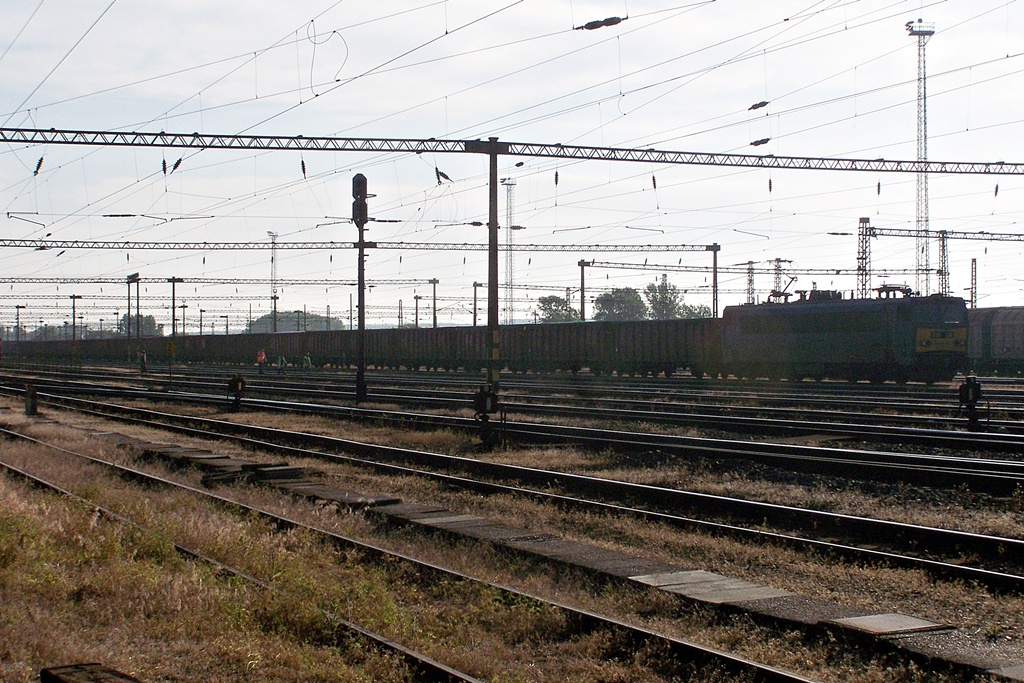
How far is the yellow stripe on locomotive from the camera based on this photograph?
35.2 metres

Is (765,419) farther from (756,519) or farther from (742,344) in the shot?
(742,344)

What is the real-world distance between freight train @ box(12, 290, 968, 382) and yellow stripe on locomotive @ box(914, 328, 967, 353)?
0.12 feet

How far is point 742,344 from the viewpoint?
41.4 meters

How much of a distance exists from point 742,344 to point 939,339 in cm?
821

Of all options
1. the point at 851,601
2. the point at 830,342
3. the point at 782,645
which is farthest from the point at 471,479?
the point at 830,342

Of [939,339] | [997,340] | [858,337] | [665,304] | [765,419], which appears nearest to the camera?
[765,419]

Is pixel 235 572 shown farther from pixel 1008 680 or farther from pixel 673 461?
pixel 673 461

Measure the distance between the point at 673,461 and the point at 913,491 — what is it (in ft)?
14.2

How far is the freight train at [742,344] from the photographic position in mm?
35531

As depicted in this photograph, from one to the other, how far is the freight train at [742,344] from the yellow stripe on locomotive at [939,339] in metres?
0.04

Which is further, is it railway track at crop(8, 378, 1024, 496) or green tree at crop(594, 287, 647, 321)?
green tree at crop(594, 287, 647, 321)

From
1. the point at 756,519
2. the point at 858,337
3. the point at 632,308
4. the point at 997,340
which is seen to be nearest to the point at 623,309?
the point at 632,308

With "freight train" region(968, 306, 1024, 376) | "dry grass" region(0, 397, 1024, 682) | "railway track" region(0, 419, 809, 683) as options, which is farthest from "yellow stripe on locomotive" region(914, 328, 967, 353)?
"railway track" region(0, 419, 809, 683)

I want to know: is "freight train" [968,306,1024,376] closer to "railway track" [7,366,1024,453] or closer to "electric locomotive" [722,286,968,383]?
"electric locomotive" [722,286,968,383]
